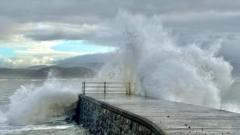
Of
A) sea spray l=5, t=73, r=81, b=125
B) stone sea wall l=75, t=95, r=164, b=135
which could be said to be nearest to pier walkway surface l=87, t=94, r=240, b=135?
stone sea wall l=75, t=95, r=164, b=135

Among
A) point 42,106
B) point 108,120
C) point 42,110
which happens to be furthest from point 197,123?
point 42,106

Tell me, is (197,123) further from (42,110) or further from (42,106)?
(42,106)

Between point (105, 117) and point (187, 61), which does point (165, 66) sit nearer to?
point (187, 61)

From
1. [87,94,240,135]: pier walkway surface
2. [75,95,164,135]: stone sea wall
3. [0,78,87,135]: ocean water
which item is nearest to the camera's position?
[87,94,240,135]: pier walkway surface

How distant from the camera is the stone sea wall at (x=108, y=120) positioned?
12386mm

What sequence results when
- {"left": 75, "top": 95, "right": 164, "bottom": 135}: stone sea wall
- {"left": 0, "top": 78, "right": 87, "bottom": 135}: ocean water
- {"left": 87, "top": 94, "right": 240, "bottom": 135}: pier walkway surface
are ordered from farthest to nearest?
{"left": 0, "top": 78, "right": 87, "bottom": 135}: ocean water < {"left": 75, "top": 95, "right": 164, "bottom": 135}: stone sea wall < {"left": 87, "top": 94, "right": 240, "bottom": 135}: pier walkway surface

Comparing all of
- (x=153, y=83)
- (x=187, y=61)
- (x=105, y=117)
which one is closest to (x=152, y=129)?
(x=105, y=117)

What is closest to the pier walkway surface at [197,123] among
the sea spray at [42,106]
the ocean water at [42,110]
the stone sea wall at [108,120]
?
the stone sea wall at [108,120]

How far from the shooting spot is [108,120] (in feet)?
59.2

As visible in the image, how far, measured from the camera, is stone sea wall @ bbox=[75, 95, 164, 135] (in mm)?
12386

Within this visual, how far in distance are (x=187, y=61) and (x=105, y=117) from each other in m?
14.6

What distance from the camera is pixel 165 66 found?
31.3 metres

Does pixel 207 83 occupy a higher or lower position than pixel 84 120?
higher

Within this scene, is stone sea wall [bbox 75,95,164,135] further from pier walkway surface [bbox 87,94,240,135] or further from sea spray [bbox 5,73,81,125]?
sea spray [bbox 5,73,81,125]
